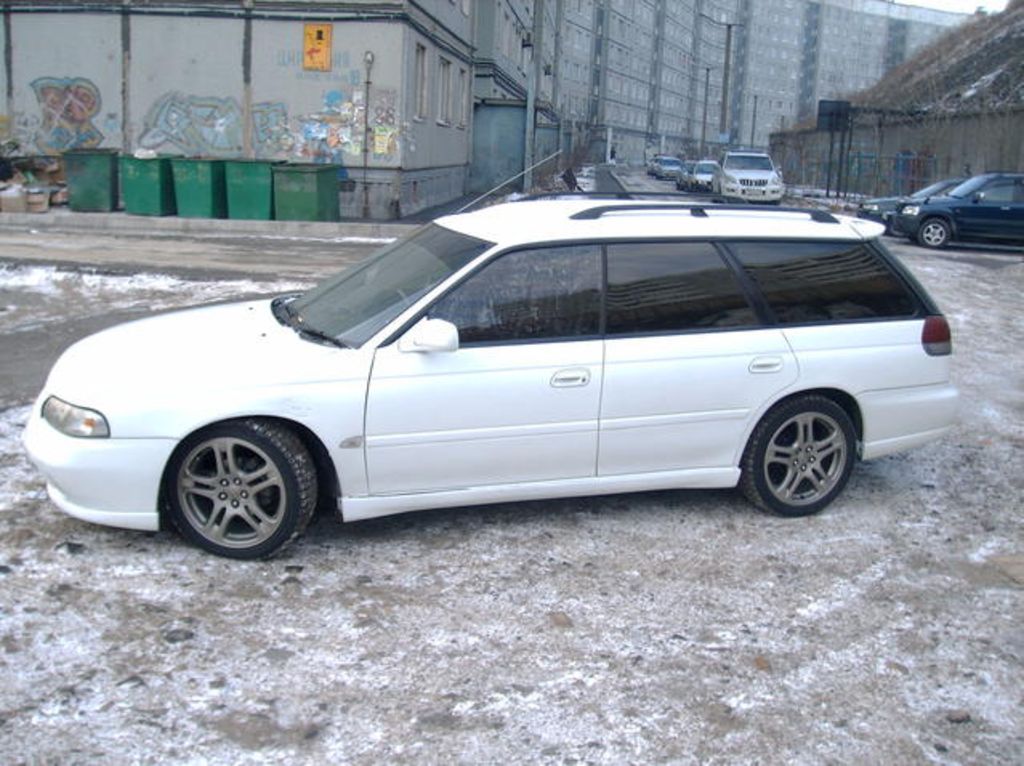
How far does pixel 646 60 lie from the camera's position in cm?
11556

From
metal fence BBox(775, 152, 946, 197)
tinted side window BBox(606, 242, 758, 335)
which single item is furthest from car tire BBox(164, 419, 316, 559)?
metal fence BBox(775, 152, 946, 197)

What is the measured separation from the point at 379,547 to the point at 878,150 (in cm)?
4291

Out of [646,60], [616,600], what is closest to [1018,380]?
[616,600]

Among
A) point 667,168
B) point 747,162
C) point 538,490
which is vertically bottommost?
point 538,490

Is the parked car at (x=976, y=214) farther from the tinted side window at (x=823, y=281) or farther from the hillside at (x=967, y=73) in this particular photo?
the tinted side window at (x=823, y=281)

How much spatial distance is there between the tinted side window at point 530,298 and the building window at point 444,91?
20.4 metres

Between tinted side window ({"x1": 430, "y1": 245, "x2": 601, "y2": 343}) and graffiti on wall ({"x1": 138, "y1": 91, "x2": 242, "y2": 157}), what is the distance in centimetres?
1713

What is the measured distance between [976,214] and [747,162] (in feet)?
46.8

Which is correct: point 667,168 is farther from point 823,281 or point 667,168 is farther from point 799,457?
point 799,457

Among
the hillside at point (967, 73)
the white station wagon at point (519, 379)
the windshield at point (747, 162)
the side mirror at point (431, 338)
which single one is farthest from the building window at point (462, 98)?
the side mirror at point (431, 338)

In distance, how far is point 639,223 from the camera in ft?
16.4

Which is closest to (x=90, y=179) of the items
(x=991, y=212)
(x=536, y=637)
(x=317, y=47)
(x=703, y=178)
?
(x=317, y=47)

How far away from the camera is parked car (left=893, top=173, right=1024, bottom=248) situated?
20.5m

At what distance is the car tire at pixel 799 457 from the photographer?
16.4ft
